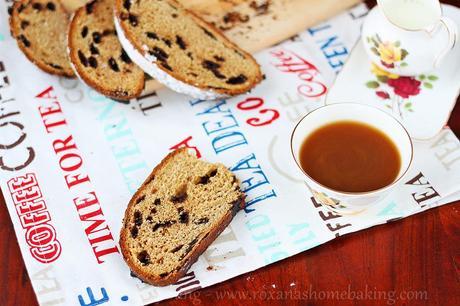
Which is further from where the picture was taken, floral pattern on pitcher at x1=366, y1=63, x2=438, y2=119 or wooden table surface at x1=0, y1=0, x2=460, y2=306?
floral pattern on pitcher at x1=366, y1=63, x2=438, y2=119

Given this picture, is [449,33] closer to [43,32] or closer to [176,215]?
[176,215]

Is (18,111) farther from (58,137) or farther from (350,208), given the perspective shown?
(350,208)

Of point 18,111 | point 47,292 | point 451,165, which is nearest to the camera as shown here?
point 47,292

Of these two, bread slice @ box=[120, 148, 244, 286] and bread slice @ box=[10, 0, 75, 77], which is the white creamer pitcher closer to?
bread slice @ box=[120, 148, 244, 286]

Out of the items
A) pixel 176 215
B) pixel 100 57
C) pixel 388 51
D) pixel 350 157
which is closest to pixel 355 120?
pixel 350 157

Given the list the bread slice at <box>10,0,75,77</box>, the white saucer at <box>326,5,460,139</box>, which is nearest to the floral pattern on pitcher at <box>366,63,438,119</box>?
the white saucer at <box>326,5,460,139</box>

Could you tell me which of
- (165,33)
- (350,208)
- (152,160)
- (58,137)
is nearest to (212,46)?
(165,33)

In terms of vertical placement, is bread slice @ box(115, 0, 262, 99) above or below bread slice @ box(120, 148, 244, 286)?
above
